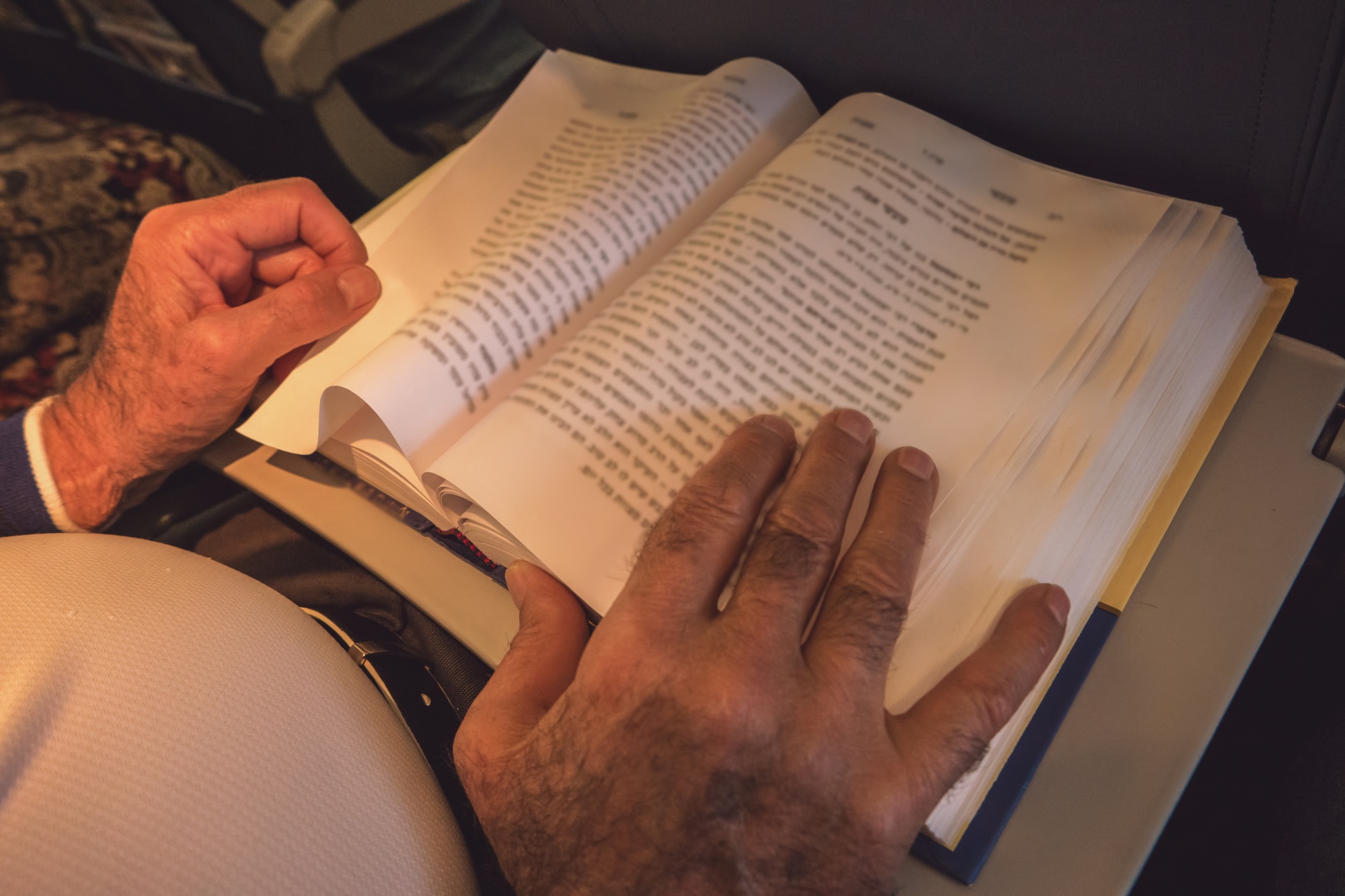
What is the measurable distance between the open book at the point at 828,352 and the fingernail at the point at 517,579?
0.02m

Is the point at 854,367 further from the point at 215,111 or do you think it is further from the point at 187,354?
the point at 215,111

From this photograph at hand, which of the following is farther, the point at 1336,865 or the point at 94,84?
the point at 94,84

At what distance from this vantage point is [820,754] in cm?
38

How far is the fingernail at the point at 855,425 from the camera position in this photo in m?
0.45

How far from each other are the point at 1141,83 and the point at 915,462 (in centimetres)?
28

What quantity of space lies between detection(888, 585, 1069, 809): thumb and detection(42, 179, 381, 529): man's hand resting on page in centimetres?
51

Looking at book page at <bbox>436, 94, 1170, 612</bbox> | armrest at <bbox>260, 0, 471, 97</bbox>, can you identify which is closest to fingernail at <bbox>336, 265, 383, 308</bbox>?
book page at <bbox>436, 94, 1170, 612</bbox>

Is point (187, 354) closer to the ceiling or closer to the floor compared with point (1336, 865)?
closer to the floor

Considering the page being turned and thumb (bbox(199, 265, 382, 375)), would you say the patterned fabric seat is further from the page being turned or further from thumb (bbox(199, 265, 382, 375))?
the page being turned

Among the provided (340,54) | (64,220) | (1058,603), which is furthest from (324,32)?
(1058,603)

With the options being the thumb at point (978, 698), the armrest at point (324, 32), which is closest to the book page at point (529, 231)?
the thumb at point (978, 698)

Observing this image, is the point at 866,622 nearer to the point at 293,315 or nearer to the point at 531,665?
the point at 531,665

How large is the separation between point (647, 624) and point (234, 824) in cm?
26

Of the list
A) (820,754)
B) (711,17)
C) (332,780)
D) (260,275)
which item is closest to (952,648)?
(820,754)
